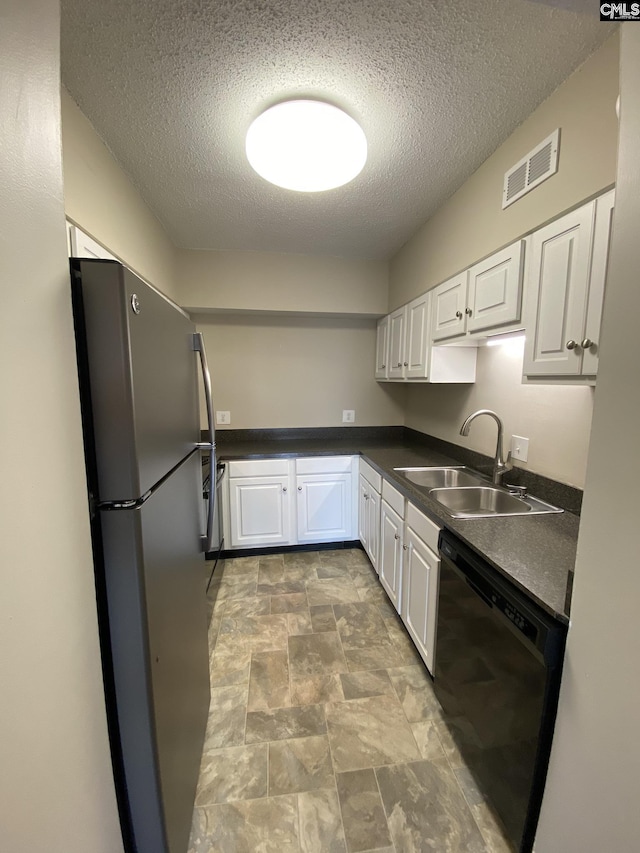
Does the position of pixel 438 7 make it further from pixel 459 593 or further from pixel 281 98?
pixel 459 593

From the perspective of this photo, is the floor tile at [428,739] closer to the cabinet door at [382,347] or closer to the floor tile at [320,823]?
the floor tile at [320,823]

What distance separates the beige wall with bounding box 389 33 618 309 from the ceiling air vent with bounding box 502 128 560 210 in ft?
0.08

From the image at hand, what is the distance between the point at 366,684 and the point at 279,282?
2832 mm

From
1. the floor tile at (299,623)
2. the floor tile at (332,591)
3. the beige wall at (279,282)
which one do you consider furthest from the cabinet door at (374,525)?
the beige wall at (279,282)

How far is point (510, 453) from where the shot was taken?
6.02 feet

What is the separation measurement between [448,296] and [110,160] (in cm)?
187

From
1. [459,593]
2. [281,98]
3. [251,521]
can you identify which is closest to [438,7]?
[281,98]

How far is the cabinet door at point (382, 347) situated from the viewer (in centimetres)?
297

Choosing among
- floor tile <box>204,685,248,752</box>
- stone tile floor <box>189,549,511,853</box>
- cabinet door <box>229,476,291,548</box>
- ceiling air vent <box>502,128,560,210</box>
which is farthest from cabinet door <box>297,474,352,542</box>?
ceiling air vent <box>502,128,560,210</box>

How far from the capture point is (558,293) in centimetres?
120

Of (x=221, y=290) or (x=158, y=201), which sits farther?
(x=221, y=290)

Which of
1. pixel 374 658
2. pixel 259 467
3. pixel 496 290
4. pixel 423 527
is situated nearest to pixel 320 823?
pixel 374 658

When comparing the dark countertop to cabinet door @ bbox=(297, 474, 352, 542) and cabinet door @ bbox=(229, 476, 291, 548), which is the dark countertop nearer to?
cabinet door @ bbox=(297, 474, 352, 542)

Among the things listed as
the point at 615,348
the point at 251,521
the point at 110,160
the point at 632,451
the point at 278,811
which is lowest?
the point at 278,811
